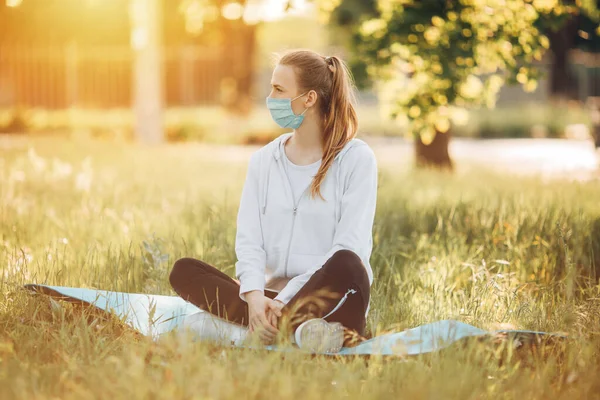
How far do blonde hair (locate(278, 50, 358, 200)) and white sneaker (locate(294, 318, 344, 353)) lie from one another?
69cm

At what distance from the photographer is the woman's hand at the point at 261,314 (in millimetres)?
3803

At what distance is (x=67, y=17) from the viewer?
27.1 metres

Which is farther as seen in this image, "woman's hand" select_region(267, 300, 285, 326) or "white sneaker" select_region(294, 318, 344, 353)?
"woman's hand" select_region(267, 300, 285, 326)

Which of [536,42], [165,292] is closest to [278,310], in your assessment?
[165,292]

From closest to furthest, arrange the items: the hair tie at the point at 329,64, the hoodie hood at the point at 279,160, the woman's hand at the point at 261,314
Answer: the woman's hand at the point at 261,314
the hoodie hood at the point at 279,160
the hair tie at the point at 329,64

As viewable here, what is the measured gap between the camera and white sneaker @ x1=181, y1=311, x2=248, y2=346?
3.95m

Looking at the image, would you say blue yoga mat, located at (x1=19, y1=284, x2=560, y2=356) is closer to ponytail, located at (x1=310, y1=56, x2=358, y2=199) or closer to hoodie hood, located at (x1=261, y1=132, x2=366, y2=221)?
hoodie hood, located at (x1=261, y1=132, x2=366, y2=221)

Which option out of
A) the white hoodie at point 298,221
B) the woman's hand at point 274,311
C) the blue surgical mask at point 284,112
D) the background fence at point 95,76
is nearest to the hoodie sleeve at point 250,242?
the white hoodie at point 298,221

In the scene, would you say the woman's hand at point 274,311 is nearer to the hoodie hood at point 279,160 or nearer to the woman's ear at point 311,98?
the hoodie hood at point 279,160

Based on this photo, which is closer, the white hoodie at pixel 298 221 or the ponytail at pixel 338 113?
the white hoodie at pixel 298 221

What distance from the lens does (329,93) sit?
14.0 feet

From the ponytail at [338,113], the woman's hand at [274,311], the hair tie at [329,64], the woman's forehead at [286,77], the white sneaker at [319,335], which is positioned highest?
Answer: the hair tie at [329,64]

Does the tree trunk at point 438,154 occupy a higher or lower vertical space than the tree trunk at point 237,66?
lower

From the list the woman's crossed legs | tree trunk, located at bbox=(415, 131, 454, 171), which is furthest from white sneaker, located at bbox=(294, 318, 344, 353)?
tree trunk, located at bbox=(415, 131, 454, 171)
